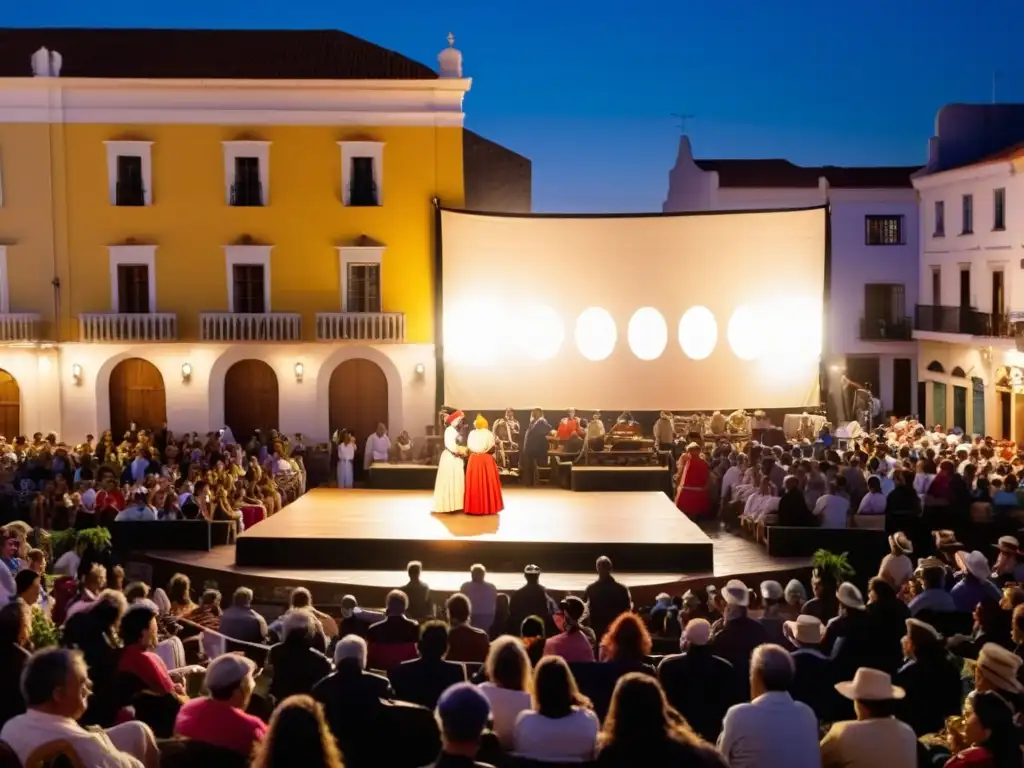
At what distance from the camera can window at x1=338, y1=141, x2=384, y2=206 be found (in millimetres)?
26391

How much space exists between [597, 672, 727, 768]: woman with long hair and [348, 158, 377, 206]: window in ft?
72.9

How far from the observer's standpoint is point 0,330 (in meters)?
25.7

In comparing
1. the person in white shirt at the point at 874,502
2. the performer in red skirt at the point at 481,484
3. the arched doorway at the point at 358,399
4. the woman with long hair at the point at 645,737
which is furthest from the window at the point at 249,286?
the woman with long hair at the point at 645,737

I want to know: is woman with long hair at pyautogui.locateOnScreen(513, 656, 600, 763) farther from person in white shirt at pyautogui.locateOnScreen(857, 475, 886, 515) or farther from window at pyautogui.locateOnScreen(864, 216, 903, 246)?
window at pyautogui.locateOnScreen(864, 216, 903, 246)

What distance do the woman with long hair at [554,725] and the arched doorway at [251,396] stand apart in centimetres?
2150

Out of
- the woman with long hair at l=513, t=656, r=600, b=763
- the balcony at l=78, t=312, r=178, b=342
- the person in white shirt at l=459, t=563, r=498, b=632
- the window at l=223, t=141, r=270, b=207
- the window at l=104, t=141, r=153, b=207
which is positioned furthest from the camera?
the window at l=223, t=141, r=270, b=207

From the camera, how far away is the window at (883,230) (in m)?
35.4

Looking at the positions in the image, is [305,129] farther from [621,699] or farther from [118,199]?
[621,699]

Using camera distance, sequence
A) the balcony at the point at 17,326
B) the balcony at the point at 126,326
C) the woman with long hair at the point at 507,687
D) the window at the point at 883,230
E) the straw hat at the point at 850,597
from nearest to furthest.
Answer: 1. the woman with long hair at the point at 507,687
2. the straw hat at the point at 850,597
3. the balcony at the point at 17,326
4. the balcony at the point at 126,326
5. the window at the point at 883,230

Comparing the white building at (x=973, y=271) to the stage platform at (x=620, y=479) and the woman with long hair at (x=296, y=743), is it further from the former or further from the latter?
the woman with long hair at (x=296, y=743)

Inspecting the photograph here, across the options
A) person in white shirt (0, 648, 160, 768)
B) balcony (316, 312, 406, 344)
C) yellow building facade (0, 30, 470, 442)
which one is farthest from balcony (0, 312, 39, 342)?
person in white shirt (0, 648, 160, 768)

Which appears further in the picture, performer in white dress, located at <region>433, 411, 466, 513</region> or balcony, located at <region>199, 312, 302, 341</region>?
balcony, located at <region>199, 312, 302, 341</region>

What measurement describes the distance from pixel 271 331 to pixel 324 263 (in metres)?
1.69

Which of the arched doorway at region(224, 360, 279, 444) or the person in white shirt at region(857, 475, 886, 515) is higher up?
the arched doorway at region(224, 360, 279, 444)
